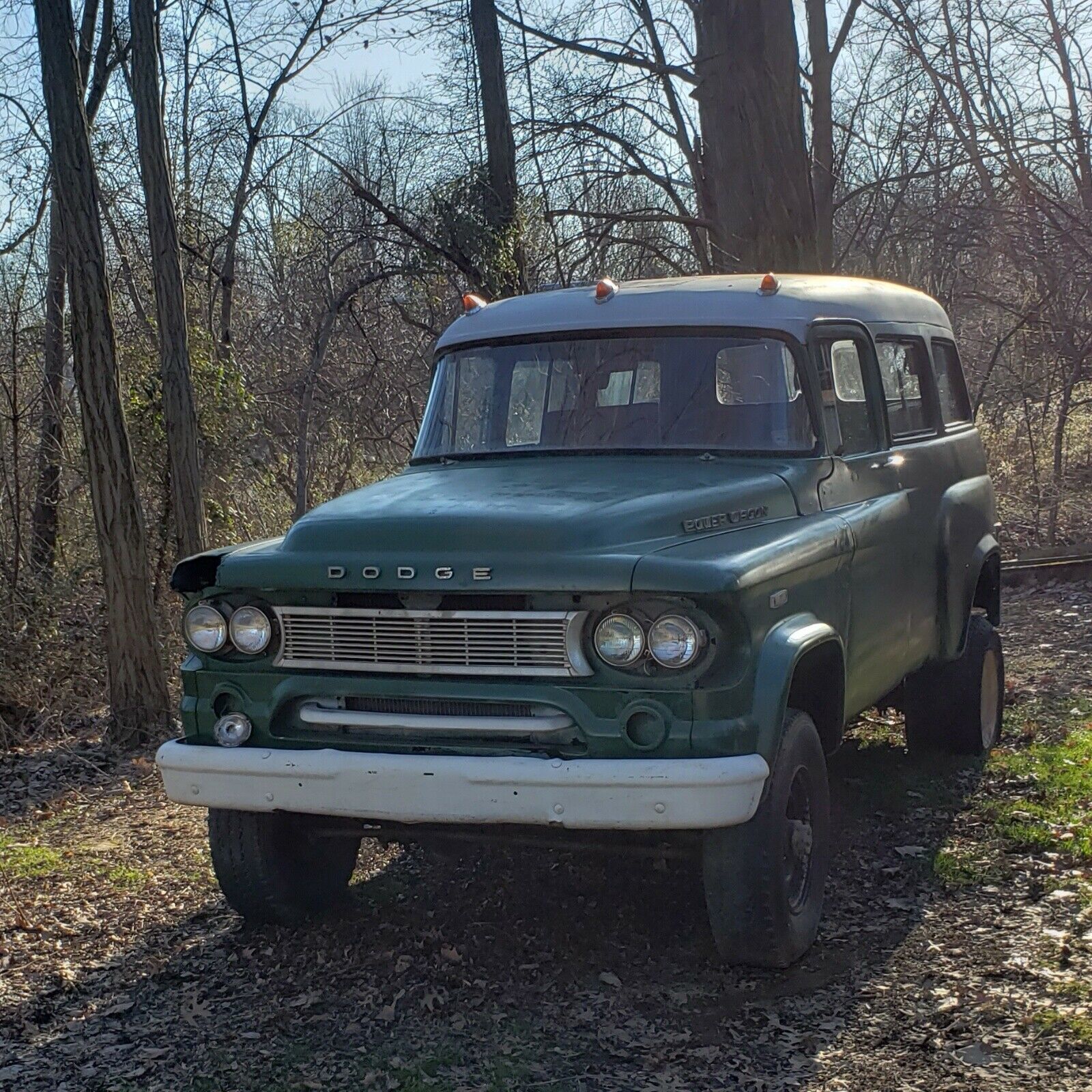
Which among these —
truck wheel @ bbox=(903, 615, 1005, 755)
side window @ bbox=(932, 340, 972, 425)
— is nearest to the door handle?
side window @ bbox=(932, 340, 972, 425)

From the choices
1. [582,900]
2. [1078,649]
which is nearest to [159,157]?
[582,900]

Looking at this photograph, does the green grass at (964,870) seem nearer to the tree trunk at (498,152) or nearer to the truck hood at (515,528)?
the truck hood at (515,528)

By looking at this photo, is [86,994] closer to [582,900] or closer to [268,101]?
[582,900]

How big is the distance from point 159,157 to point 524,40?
5276mm

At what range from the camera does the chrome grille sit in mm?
3963

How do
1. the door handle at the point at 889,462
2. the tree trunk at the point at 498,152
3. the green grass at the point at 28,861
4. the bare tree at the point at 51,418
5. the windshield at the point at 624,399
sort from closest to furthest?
the windshield at the point at 624,399
the door handle at the point at 889,462
the green grass at the point at 28,861
the bare tree at the point at 51,418
the tree trunk at the point at 498,152

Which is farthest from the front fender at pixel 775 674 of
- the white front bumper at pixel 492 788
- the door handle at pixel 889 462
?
the door handle at pixel 889 462

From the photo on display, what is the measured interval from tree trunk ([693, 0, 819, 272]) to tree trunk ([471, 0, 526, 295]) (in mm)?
1726

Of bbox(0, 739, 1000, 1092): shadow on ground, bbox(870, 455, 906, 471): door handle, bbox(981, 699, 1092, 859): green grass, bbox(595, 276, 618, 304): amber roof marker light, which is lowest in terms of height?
bbox(981, 699, 1092, 859): green grass

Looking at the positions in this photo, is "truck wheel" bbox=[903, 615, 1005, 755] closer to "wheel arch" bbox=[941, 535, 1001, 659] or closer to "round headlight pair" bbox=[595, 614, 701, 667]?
"wheel arch" bbox=[941, 535, 1001, 659]

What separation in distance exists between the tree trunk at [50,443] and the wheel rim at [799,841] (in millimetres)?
6901

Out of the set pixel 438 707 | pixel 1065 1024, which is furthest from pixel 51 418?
pixel 1065 1024

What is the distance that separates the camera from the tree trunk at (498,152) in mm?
11227

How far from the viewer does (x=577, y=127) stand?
13406 mm
